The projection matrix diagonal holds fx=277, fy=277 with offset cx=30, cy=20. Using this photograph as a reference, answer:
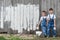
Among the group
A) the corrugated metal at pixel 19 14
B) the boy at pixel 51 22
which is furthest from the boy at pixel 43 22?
the corrugated metal at pixel 19 14

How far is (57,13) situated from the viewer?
14.8 m

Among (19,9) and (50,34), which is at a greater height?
(19,9)

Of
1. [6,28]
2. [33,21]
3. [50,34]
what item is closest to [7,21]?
[6,28]

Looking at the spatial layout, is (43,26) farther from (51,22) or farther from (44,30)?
(51,22)

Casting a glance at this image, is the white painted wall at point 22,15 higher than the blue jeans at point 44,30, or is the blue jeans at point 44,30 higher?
the white painted wall at point 22,15

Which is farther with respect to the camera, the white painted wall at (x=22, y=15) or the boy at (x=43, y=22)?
the white painted wall at (x=22, y=15)

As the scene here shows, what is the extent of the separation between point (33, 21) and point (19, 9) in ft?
3.24

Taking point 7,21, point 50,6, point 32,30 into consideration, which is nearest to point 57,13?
point 50,6

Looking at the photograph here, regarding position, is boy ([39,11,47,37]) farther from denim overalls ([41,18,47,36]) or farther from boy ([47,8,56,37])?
boy ([47,8,56,37])

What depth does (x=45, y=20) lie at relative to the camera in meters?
14.6

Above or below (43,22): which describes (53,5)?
above

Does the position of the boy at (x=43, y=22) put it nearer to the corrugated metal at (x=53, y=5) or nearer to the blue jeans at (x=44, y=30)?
the blue jeans at (x=44, y=30)

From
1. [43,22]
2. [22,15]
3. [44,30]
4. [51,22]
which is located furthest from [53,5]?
[22,15]

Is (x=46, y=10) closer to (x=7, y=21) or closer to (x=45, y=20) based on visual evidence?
(x=45, y=20)
